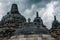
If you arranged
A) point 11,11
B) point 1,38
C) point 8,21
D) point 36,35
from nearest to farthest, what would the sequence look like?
point 36,35 → point 1,38 → point 8,21 → point 11,11

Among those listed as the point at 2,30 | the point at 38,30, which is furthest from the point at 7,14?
the point at 38,30

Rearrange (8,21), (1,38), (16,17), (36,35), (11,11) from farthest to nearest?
1. (11,11)
2. (16,17)
3. (8,21)
4. (1,38)
5. (36,35)

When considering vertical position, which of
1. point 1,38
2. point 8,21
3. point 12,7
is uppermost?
point 12,7

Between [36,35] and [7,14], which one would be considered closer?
[36,35]

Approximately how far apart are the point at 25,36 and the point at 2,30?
186 ft

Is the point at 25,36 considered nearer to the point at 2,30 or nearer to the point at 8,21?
the point at 2,30

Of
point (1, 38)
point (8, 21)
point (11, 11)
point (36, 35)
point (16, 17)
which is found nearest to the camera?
point (36, 35)

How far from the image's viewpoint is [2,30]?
64562mm

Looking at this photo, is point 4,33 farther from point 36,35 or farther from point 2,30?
point 36,35

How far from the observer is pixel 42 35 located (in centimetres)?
862

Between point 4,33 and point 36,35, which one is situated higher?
point 36,35

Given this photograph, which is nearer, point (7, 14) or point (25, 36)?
point (25, 36)

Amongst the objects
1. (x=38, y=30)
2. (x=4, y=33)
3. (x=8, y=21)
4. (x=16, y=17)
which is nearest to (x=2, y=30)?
(x=4, y=33)

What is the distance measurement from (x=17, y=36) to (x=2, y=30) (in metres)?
56.5
